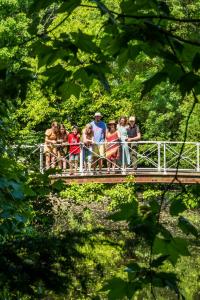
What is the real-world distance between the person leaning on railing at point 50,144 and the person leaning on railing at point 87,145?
751 millimetres

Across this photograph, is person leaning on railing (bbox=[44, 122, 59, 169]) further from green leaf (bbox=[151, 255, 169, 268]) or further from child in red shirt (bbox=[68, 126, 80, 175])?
green leaf (bbox=[151, 255, 169, 268])

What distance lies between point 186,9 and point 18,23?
6.18 m

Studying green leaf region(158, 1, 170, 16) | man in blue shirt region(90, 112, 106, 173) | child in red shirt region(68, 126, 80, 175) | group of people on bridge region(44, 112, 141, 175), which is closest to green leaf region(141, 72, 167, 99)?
green leaf region(158, 1, 170, 16)

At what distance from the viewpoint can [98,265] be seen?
249 centimetres

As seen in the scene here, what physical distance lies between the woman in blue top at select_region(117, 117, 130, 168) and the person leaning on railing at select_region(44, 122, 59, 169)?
1.54 m

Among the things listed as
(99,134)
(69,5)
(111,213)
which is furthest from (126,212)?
(99,134)

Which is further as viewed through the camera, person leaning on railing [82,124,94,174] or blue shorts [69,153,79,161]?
blue shorts [69,153,79,161]

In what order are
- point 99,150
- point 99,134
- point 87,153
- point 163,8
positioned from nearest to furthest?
point 163,8 → point 99,134 → point 99,150 → point 87,153

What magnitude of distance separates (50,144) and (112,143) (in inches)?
59.7

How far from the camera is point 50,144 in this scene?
19.7 meters

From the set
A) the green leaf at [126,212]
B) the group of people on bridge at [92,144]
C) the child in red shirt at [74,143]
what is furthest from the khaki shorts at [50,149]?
Answer: the green leaf at [126,212]

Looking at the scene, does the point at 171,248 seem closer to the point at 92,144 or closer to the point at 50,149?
the point at 92,144

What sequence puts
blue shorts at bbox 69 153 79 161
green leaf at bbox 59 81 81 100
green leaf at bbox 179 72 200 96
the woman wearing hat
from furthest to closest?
blue shorts at bbox 69 153 79 161, the woman wearing hat, green leaf at bbox 59 81 81 100, green leaf at bbox 179 72 200 96

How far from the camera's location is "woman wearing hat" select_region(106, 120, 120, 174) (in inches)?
755
